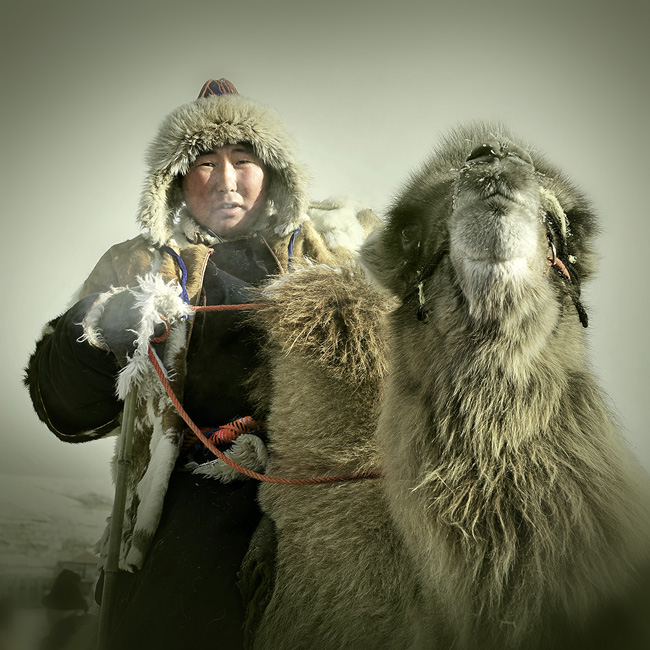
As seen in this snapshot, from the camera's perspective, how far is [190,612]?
1434 mm

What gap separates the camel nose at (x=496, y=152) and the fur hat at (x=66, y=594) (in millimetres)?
1885

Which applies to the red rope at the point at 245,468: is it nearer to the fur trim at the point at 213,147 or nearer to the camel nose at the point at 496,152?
the fur trim at the point at 213,147

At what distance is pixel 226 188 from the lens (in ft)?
6.38

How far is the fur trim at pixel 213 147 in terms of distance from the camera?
6.46 feet

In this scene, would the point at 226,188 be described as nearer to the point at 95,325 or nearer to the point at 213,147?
the point at 213,147

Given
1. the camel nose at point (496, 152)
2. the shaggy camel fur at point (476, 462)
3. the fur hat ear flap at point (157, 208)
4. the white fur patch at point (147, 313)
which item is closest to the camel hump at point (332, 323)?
the shaggy camel fur at point (476, 462)

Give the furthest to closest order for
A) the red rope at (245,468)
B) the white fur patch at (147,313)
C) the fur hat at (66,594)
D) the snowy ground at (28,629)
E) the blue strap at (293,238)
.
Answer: the fur hat at (66,594)
the blue strap at (293,238)
the snowy ground at (28,629)
the white fur patch at (147,313)
the red rope at (245,468)

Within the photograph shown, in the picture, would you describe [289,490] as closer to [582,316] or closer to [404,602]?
[404,602]

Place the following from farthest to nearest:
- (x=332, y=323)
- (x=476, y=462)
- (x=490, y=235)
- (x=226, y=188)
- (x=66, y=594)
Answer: (x=66, y=594), (x=226, y=188), (x=332, y=323), (x=476, y=462), (x=490, y=235)

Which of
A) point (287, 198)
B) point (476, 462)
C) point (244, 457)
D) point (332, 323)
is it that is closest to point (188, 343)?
point (244, 457)

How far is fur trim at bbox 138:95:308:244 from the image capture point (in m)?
1.97

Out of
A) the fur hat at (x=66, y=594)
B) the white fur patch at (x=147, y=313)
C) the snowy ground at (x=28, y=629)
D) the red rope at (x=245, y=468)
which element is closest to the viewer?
the red rope at (x=245, y=468)

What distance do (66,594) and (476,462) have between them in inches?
66.8

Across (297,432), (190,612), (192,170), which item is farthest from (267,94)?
Answer: (190,612)
